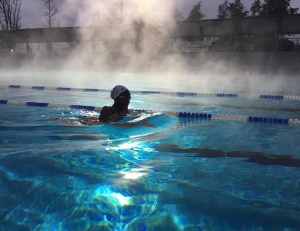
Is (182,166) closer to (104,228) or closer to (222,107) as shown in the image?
(104,228)

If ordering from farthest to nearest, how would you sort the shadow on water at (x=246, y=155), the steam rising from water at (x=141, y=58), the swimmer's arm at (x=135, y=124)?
the steam rising from water at (x=141, y=58) → the swimmer's arm at (x=135, y=124) → the shadow on water at (x=246, y=155)

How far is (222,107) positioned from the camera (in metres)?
6.87

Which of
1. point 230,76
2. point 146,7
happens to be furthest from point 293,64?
point 146,7

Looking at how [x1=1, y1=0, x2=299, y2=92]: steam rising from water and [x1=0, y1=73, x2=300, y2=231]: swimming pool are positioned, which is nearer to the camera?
[x1=0, y1=73, x2=300, y2=231]: swimming pool

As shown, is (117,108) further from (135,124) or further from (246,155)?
(246,155)

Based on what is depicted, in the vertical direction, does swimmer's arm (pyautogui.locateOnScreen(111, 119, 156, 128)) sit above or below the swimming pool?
above

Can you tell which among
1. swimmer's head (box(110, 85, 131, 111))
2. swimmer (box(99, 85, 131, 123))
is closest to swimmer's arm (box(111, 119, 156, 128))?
swimmer (box(99, 85, 131, 123))

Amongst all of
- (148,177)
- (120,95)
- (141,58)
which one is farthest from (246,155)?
(141,58)

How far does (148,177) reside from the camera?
242 cm

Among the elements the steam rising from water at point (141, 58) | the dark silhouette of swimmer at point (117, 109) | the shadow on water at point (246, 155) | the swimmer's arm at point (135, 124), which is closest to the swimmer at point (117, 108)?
the dark silhouette of swimmer at point (117, 109)

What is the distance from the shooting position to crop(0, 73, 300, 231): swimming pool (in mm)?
1853

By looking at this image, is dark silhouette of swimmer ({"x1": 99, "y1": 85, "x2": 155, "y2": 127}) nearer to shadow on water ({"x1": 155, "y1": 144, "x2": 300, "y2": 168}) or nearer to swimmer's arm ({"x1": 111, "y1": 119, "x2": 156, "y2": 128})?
swimmer's arm ({"x1": 111, "y1": 119, "x2": 156, "y2": 128})

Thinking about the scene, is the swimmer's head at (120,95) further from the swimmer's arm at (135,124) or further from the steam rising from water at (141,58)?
the steam rising from water at (141,58)

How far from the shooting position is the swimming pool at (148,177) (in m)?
1.85
